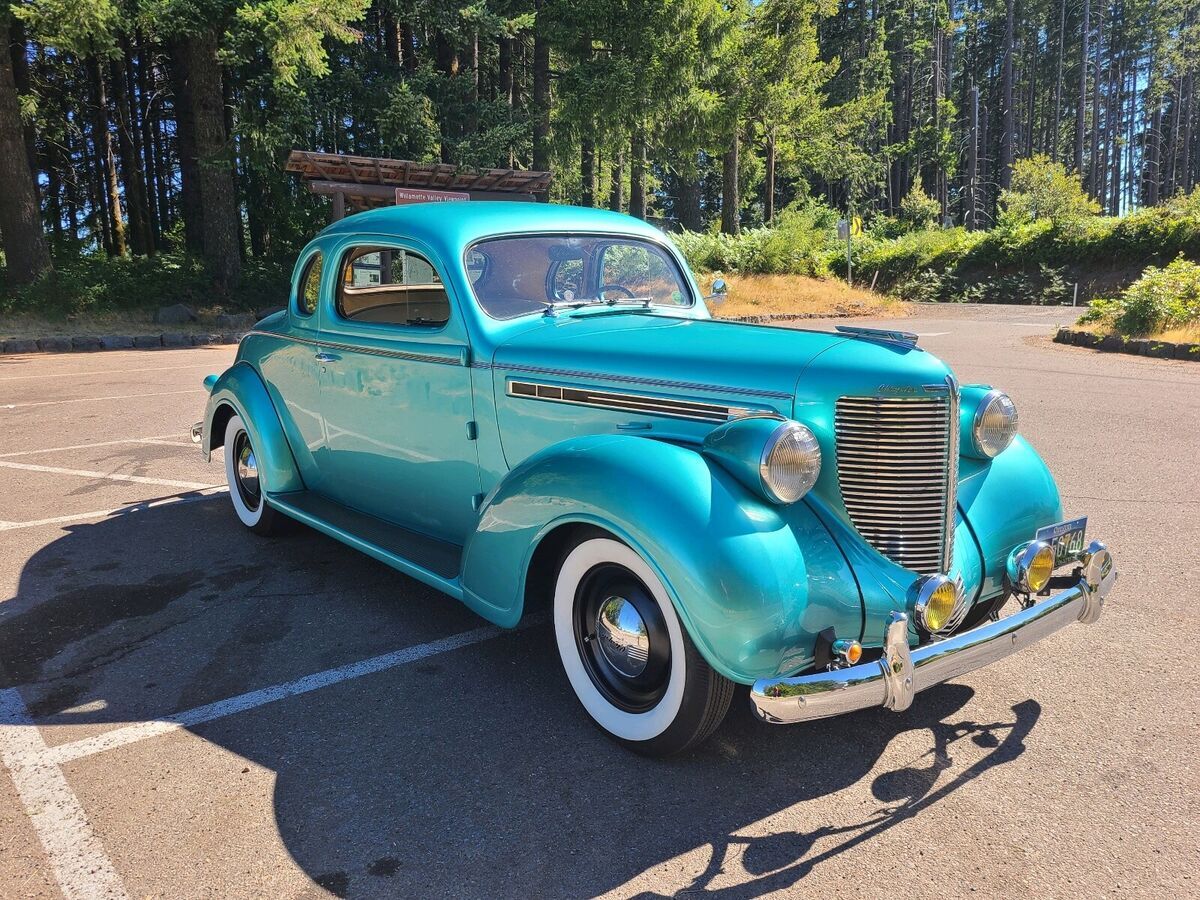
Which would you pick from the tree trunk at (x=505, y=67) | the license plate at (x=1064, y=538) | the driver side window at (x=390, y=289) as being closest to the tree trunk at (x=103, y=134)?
the tree trunk at (x=505, y=67)

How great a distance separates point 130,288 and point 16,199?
267 cm

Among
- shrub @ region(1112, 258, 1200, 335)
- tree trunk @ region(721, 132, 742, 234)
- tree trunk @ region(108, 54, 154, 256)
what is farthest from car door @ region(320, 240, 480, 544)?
tree trunk @ region(721, 132, 742, 234)

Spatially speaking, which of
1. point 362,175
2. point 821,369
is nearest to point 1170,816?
point 821,369

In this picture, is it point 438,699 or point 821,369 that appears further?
point 438,699

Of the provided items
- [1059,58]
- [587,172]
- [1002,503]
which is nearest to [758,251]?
[587,172]

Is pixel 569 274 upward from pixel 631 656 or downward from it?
upward

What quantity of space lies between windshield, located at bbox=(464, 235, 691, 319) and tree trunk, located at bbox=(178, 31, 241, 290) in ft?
52.4

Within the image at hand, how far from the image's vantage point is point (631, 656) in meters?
2.89

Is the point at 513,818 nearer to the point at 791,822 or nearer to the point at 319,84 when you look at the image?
the point at 791,822

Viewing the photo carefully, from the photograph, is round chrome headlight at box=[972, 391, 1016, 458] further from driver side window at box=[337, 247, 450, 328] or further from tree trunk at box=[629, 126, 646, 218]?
tree trunk at box=[629, 126, 646, 218]

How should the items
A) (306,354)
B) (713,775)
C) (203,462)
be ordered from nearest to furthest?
(713,775) → (306,354) → (203,462)

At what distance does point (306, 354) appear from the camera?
465 centimetres

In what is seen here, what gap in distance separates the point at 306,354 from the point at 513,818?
9.82 feet

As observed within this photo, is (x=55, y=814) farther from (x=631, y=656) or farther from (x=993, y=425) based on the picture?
(x=993, y=425)
